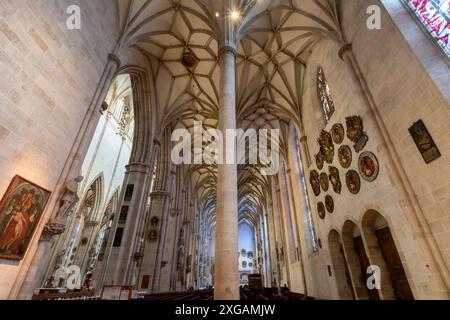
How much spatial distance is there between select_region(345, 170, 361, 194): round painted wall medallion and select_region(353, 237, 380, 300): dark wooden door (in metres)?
2.19

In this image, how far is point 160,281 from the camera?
14.0 m

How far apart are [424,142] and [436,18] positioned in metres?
3.44

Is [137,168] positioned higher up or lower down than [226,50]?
lower down

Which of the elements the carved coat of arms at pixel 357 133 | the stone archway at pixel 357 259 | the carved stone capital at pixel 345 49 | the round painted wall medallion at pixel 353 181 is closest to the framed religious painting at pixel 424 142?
the carved coat of arms at pixel 357 133

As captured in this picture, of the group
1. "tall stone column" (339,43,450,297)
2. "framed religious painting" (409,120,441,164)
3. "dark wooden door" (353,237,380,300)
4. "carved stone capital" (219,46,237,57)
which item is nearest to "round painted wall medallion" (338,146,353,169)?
"tall stone column" (339,43,450,297)

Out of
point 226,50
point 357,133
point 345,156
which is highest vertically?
point 226,50

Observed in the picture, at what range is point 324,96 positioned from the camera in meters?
10.7

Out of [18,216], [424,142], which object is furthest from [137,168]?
[424,142]

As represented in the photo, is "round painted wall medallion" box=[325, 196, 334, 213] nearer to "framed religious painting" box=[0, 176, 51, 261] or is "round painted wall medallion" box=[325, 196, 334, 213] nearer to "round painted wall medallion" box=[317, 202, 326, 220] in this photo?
"round painted wall medallion" box=[317, 202, 326, 220]

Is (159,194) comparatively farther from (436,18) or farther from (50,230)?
(436,18)

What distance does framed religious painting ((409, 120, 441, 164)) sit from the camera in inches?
199

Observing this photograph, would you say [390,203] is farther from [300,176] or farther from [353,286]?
[300,176]

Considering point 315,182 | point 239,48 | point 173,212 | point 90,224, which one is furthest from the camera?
point 90,224
